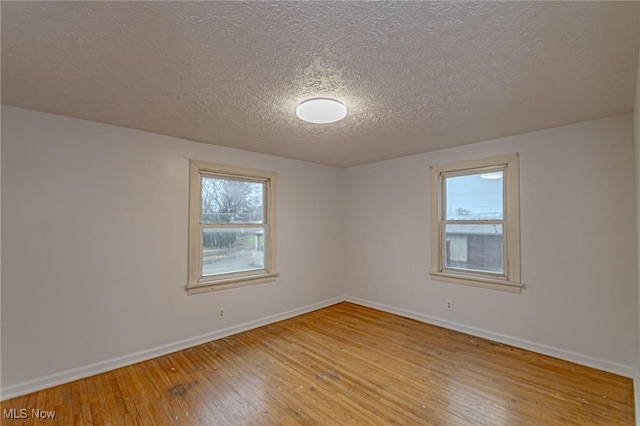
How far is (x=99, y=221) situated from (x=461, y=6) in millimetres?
3337

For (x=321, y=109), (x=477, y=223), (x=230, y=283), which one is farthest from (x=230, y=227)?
(x=477, y=223)

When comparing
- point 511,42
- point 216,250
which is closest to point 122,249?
point 216,250

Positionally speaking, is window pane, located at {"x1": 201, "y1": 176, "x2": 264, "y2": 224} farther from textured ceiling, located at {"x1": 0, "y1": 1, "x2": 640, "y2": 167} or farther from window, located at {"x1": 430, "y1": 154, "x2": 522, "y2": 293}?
window, located at {"x1": 430, "y1": 154, "x2": 522, "y2": 293}

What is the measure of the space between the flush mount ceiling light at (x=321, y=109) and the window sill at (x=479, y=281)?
2.68 meters

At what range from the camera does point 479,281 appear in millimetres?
3639

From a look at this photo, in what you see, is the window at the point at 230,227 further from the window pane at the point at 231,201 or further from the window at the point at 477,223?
the window at the point at 477,223

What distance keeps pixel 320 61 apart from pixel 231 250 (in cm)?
281

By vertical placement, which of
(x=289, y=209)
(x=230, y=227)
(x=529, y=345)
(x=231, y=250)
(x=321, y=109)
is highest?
(x=321, y=109)

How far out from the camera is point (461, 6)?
1.36 meters

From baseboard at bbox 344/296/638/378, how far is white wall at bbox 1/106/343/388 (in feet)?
7.64

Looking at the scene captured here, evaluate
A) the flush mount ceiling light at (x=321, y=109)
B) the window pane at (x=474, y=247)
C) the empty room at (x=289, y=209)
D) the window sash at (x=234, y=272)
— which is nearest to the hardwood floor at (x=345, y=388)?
the empty room at (x=289, y=209)

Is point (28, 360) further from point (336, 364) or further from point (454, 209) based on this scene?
point (454, 209)

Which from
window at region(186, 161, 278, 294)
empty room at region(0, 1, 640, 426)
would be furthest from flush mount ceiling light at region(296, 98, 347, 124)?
window at region(186, 161, 278, 294)

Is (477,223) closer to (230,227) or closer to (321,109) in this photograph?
(321,109)
